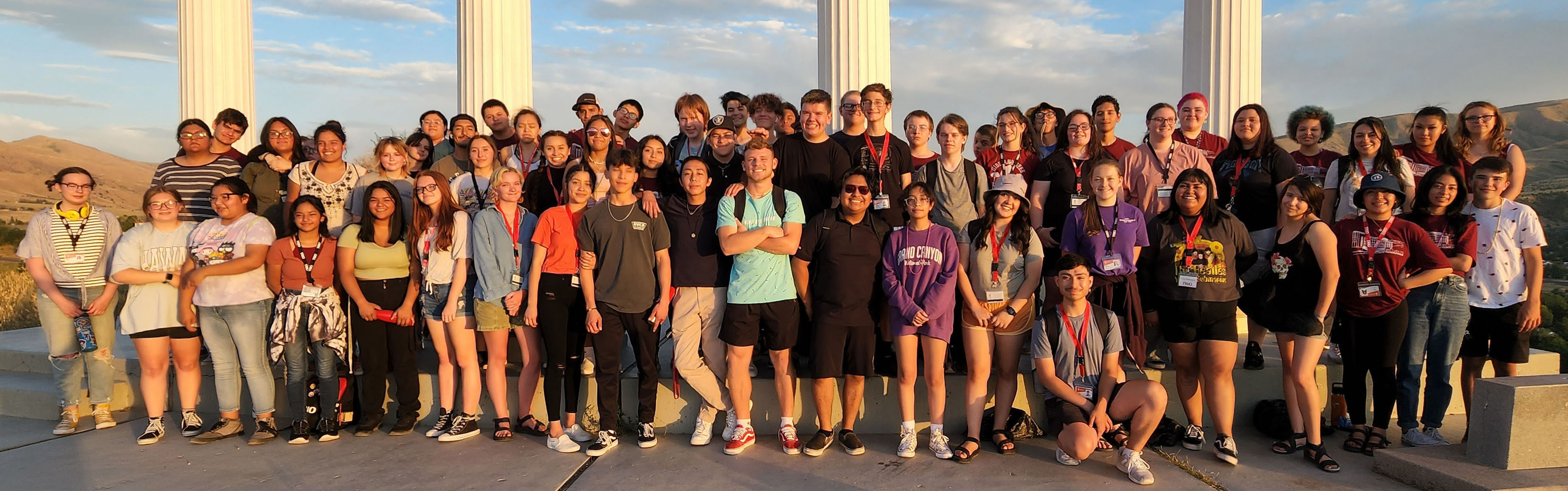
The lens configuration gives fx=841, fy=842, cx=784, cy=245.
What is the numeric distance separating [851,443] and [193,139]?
523 cm

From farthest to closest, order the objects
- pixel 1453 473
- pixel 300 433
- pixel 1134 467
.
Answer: pixel 300 433 < pixel 1134 467 < pixel 1453 473

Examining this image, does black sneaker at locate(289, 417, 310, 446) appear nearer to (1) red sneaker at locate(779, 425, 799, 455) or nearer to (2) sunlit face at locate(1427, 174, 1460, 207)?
(1) red sneaker at locate(779, 425, 799, 455)

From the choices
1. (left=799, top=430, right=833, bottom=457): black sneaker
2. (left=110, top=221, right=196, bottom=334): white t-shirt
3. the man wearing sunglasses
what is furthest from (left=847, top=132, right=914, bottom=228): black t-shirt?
(left=110, top=221, right=196, bottom=334): white t-shirt

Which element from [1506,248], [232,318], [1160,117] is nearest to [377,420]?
[232,318]

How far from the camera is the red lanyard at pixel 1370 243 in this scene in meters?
5.14

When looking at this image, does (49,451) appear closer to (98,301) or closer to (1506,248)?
(98,301)

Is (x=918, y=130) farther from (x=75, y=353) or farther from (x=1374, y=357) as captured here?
(x=75, y=353)

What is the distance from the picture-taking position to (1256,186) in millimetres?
5742

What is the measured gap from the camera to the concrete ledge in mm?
4488

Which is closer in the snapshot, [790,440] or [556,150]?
[790,440]

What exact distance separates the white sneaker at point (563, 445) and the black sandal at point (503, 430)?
16.0 inches

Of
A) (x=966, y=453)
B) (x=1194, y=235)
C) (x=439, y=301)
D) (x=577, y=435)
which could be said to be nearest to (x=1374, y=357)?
(x=1194, y=235)

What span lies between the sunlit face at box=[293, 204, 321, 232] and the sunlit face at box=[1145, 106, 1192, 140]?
5.71m

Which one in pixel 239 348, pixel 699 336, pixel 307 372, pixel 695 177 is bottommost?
pixel 307 372
